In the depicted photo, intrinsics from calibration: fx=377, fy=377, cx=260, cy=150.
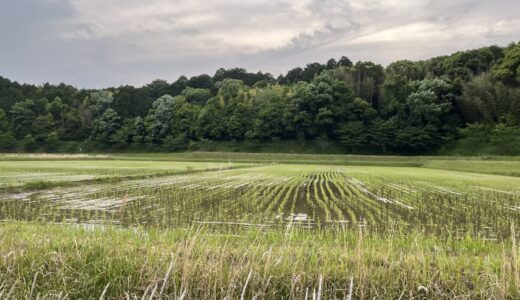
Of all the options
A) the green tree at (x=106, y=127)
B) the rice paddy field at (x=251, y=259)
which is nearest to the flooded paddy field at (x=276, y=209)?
the rice paddy field at (x=251, y=259)

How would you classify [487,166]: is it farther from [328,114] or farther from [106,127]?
[106,127]

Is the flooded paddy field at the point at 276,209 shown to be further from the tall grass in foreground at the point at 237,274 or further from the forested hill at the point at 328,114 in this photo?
the forested hill at the point at 328,114

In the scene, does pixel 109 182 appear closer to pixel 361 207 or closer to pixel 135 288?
pixel 361 207

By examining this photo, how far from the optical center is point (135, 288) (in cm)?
350

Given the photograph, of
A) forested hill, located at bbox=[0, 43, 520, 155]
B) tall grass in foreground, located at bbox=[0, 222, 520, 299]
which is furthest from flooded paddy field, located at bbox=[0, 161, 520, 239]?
forested hill, located at bbox=[0, 43, 520, 155]

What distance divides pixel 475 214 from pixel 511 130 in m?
46.3

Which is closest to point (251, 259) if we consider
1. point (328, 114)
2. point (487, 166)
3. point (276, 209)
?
point (276, 209)

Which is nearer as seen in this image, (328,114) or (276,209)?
(276,209)

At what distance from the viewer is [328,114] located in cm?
6184

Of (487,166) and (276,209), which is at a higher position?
(276,209)

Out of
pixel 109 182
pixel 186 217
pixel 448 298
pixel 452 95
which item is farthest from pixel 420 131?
pixel 448 298

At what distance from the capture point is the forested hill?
181 ft

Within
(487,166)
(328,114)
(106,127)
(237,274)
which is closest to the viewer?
(237,274)

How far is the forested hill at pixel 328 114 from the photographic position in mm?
55094
